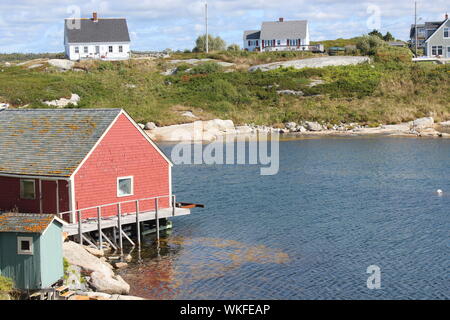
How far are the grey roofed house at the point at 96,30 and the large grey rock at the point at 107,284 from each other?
88.7m

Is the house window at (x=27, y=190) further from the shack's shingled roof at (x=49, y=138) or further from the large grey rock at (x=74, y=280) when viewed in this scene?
the large grey rock at (x=74, y=280)

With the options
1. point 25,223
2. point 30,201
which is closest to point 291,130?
point 30,201

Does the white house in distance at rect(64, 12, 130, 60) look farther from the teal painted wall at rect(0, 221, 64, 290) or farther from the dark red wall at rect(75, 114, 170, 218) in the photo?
the teal painted wall at rect(0, 221, 64, 290)

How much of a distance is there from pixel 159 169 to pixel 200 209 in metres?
6.44

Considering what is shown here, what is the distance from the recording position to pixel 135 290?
25562mm

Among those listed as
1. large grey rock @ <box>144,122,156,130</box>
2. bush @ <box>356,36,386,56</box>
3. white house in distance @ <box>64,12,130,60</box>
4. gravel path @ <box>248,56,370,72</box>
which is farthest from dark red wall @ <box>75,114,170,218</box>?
bush @ <box>356,36,386,56</box>

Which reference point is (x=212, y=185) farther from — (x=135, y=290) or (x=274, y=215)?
(x=135, y=290)

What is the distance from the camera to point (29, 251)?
72.5ft

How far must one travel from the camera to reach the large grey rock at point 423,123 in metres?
80.3

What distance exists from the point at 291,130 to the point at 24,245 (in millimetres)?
62181

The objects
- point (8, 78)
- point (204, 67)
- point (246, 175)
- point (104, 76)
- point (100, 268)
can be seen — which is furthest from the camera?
point (204, 67)

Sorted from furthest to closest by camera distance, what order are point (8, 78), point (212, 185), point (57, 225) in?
point (8, 78), point (212, 185), point (57, 225)

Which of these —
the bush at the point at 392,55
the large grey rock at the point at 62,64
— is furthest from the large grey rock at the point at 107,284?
the bush at the point at 392,55
